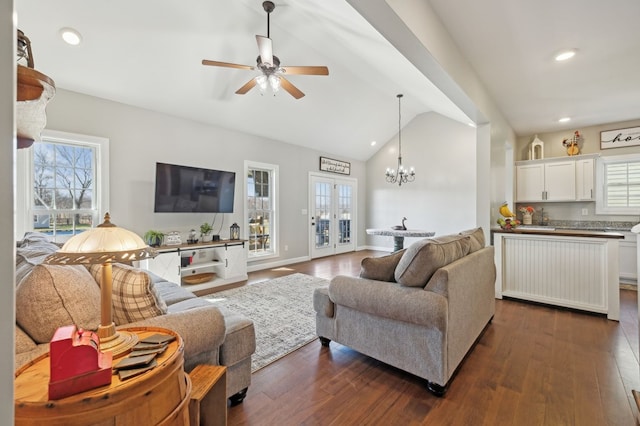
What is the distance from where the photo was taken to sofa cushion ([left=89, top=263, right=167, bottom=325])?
1306mm

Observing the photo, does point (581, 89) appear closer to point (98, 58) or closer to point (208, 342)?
point (208, 342)

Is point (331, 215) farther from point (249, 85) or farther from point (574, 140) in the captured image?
point (574, 140)

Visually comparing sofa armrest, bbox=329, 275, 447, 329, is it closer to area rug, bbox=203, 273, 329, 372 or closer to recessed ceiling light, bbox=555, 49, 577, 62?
area rug, bbox=203, 273, 329, 372

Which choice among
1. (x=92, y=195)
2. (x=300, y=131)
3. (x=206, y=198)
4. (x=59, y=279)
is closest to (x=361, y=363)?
(x=59, y=279)

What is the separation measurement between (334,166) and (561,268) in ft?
15.9

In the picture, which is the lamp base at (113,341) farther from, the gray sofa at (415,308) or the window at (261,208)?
the window at (261,208)

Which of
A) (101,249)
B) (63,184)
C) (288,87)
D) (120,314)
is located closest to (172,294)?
(120,314)

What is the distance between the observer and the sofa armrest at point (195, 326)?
1287 mm

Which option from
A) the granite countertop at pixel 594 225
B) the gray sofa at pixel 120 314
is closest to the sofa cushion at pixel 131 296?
the gray sofa at pixel 120 314

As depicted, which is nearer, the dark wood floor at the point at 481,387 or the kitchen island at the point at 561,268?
the dark wood floor at the point at 481,387

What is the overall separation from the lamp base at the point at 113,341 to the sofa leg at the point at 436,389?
5.65ft

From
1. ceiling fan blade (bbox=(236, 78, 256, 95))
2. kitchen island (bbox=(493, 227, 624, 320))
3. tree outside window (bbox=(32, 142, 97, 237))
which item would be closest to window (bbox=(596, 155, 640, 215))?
kitchen island (bbox=(493, 227, 624, 320))

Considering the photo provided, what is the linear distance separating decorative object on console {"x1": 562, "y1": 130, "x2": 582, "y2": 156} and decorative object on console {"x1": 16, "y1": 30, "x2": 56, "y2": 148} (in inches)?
264

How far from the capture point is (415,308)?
5.74 ft
